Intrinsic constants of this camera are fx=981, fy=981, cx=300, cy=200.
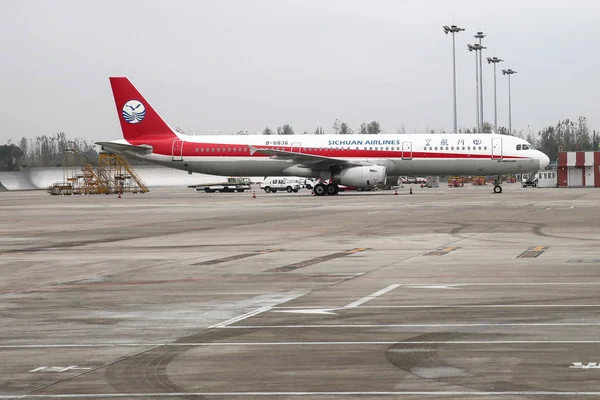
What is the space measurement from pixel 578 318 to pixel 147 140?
61.6 metres

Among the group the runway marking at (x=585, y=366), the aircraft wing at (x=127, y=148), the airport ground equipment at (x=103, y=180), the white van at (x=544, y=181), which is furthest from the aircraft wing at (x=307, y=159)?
the runway marking at (x=585, y=366)

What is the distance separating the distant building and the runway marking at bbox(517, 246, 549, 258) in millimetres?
76957

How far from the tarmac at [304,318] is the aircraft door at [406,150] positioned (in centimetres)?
3844

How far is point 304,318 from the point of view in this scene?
41.1ft

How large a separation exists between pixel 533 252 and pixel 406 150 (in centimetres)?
4434

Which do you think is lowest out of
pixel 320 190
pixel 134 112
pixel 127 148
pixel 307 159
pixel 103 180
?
pixel 320 190

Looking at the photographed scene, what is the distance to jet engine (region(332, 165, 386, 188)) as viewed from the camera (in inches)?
2566

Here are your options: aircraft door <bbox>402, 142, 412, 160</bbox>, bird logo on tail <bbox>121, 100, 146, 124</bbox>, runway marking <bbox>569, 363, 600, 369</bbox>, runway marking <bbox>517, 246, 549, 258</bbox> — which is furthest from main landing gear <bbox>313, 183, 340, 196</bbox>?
runway marking <bbox>569, 363, 600, 369</bbox>

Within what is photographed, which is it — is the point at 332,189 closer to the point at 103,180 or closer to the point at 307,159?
the point at 307,159

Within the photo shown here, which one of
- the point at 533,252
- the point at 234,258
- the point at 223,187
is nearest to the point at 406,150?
the point at 223,187

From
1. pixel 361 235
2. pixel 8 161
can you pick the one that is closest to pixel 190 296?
pixel 361 235

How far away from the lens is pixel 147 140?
71.7 meters

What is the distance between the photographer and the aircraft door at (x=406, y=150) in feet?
218

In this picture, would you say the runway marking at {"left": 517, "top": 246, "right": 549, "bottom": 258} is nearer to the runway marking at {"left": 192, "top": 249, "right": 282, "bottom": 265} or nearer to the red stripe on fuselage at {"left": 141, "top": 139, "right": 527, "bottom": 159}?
the runway marking at {"left": 192, "top": 249, "right": 282, "bottom": 265}
